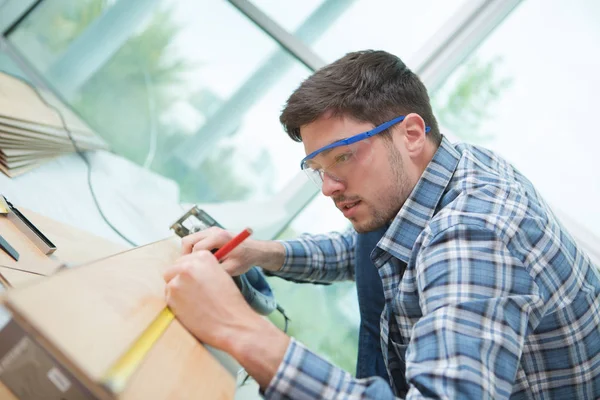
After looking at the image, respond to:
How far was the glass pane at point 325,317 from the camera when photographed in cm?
175

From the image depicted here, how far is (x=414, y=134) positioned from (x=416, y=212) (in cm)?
20

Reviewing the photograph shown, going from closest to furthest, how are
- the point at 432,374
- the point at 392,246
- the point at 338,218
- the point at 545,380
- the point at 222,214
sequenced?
the point at 432,374, the point at 545,380, the point at 392,246, the point at 222,214, the point at 338,218

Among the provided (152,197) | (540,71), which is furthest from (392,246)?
(540,71)

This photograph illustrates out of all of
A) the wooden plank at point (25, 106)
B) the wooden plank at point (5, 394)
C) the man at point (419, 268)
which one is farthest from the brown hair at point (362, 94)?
the wooden plank at point (25, 106)

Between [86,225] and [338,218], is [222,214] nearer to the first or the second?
[338,218]

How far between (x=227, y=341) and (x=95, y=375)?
0.25m

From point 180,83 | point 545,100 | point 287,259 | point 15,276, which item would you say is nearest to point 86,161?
point 180,83

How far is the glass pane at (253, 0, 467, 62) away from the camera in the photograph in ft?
6.19

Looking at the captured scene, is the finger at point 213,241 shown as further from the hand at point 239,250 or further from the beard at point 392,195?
the beard at point 392,195

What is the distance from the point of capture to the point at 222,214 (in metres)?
1.78

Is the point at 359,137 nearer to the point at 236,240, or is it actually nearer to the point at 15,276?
the point at 236,240

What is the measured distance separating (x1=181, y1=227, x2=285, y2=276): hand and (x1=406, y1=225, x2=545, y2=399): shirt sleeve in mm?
432

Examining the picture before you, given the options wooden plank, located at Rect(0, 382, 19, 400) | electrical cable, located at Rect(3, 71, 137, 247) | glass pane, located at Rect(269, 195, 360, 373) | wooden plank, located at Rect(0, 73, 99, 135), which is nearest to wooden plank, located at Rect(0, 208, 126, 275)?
electrical cable, located at Rect(3, 71, 137, 247)

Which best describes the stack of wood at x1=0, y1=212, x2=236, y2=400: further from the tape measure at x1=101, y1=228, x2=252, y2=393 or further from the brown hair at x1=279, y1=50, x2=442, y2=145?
the brown hair at x1=279, y1=50, x2=442, y2=145
